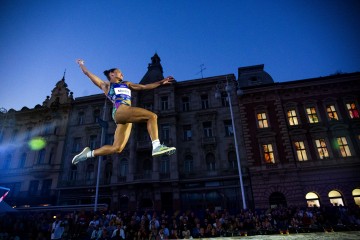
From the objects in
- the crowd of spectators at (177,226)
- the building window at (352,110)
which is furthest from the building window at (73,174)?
the building window at (352,110)

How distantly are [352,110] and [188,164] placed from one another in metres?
19.0

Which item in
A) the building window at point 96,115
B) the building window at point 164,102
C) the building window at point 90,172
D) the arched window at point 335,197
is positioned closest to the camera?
the arched window at point 335,197

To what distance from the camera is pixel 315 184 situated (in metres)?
23.3

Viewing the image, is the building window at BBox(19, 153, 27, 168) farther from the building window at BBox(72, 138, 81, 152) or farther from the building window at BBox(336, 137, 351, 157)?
the building window at BBox(336, 137, 351, 157)

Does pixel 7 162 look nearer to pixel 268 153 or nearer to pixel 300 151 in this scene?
pixel 268 153

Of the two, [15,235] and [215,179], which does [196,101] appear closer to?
[215,179]

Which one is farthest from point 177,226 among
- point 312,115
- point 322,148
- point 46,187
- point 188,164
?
point 46,187

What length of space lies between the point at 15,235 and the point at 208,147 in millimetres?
19344

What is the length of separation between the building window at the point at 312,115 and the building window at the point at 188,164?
46.2 ft

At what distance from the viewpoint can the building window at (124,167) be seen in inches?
1107

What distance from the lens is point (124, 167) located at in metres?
28.5

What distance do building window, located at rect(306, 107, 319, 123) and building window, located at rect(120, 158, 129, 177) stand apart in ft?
71.3

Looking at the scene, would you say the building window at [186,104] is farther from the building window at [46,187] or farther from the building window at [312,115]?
the building window at [46,187]

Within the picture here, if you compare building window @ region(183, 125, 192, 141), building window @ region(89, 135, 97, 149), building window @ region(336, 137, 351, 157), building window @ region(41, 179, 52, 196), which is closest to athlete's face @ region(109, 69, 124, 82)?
building window @ region(183, 125, 192, 141)
